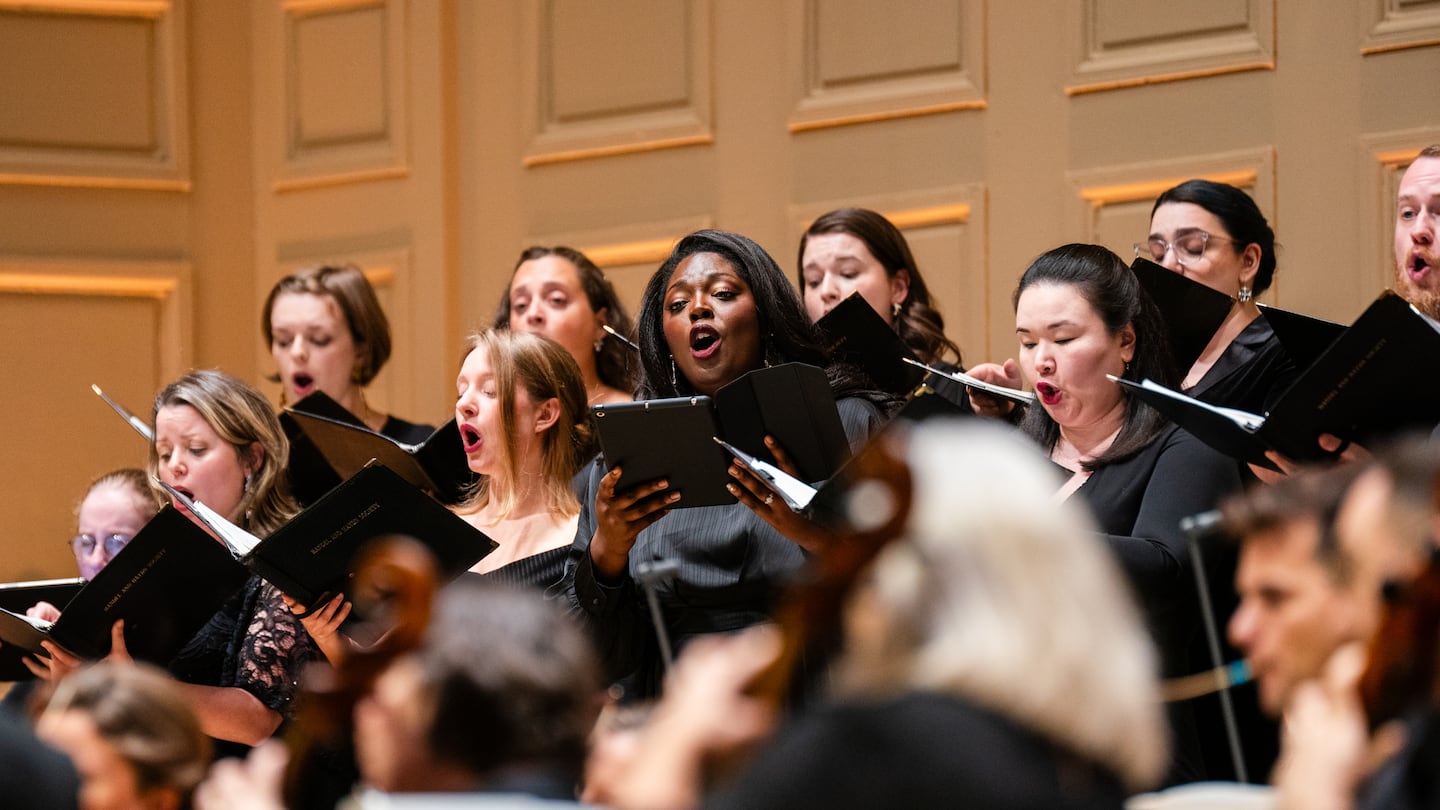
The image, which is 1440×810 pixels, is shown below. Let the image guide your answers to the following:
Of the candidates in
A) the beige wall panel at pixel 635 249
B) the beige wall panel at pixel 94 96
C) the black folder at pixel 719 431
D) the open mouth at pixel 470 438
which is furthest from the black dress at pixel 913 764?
the beige wall panel at pixel 94 96

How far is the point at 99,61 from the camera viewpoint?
5.93 metres

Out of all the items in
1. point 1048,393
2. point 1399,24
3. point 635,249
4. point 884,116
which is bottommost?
point 1048,393

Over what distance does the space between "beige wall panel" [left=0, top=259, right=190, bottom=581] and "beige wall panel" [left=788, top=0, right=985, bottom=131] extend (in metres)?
2.16

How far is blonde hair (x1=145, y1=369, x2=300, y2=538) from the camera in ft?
13.1

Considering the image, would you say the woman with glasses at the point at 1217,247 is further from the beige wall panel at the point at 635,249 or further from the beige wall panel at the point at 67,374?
the beige wall panel at the point at 67,374

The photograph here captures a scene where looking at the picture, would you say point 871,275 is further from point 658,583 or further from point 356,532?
point 356,532

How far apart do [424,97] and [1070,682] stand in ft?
15.2

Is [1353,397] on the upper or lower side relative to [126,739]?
upper

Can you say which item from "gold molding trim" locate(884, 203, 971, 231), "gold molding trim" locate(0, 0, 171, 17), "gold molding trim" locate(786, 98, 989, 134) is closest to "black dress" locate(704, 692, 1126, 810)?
"gold molding trim" locate(884, 203, 971, 231)

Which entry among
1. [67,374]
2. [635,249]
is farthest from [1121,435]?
[67,374]

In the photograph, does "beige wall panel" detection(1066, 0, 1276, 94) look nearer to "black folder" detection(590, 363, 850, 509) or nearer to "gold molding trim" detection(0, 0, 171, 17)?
"black folder" detection(590, 363, 850, 509)

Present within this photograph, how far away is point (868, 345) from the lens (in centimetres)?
365

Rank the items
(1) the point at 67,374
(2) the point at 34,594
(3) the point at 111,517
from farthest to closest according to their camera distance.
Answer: (1) the point at 67,374
(3) the point at 111,517
(2) the point at 34,594

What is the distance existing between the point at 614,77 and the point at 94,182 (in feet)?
5.54
